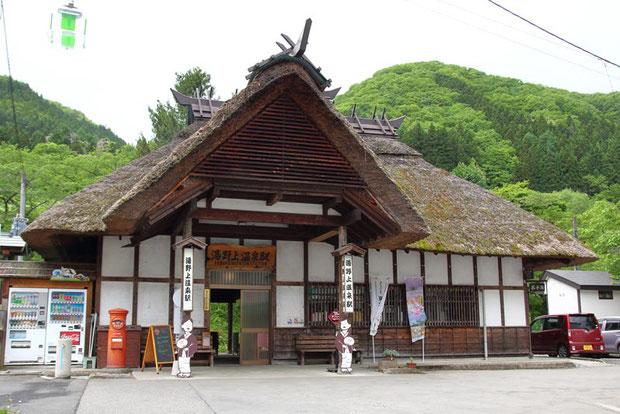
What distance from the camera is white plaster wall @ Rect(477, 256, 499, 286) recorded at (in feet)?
50.6

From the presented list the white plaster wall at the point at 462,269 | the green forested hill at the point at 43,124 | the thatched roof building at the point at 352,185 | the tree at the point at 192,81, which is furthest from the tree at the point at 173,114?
the white plaster wall at the point at 462,269

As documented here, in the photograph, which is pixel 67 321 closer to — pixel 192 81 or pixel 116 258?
pixel 116 258

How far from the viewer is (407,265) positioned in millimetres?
14781

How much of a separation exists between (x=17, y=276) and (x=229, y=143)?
5716mm

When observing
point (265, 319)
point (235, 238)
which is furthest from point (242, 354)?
point (235, 238)

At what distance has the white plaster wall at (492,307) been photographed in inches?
603

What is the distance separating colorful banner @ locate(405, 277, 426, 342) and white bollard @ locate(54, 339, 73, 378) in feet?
26.6

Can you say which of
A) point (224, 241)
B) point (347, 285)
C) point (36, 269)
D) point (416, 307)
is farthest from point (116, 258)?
point (416, 307)

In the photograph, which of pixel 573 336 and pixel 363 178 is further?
pixel 573 336

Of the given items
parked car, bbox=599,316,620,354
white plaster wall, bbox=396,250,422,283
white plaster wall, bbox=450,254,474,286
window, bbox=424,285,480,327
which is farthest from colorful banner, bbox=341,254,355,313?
parked car, bbox=599,316,620,354

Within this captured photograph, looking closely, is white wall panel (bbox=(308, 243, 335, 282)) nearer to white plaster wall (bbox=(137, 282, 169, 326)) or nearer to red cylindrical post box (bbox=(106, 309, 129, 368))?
white plaster wall (bbox=(137, 282, 169, 326))

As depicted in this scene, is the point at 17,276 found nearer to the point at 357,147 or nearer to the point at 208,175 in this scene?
the point at 208,175

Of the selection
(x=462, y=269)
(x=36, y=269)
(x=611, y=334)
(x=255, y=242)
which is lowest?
(x=611, y=334)

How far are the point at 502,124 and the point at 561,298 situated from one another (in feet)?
84.6
